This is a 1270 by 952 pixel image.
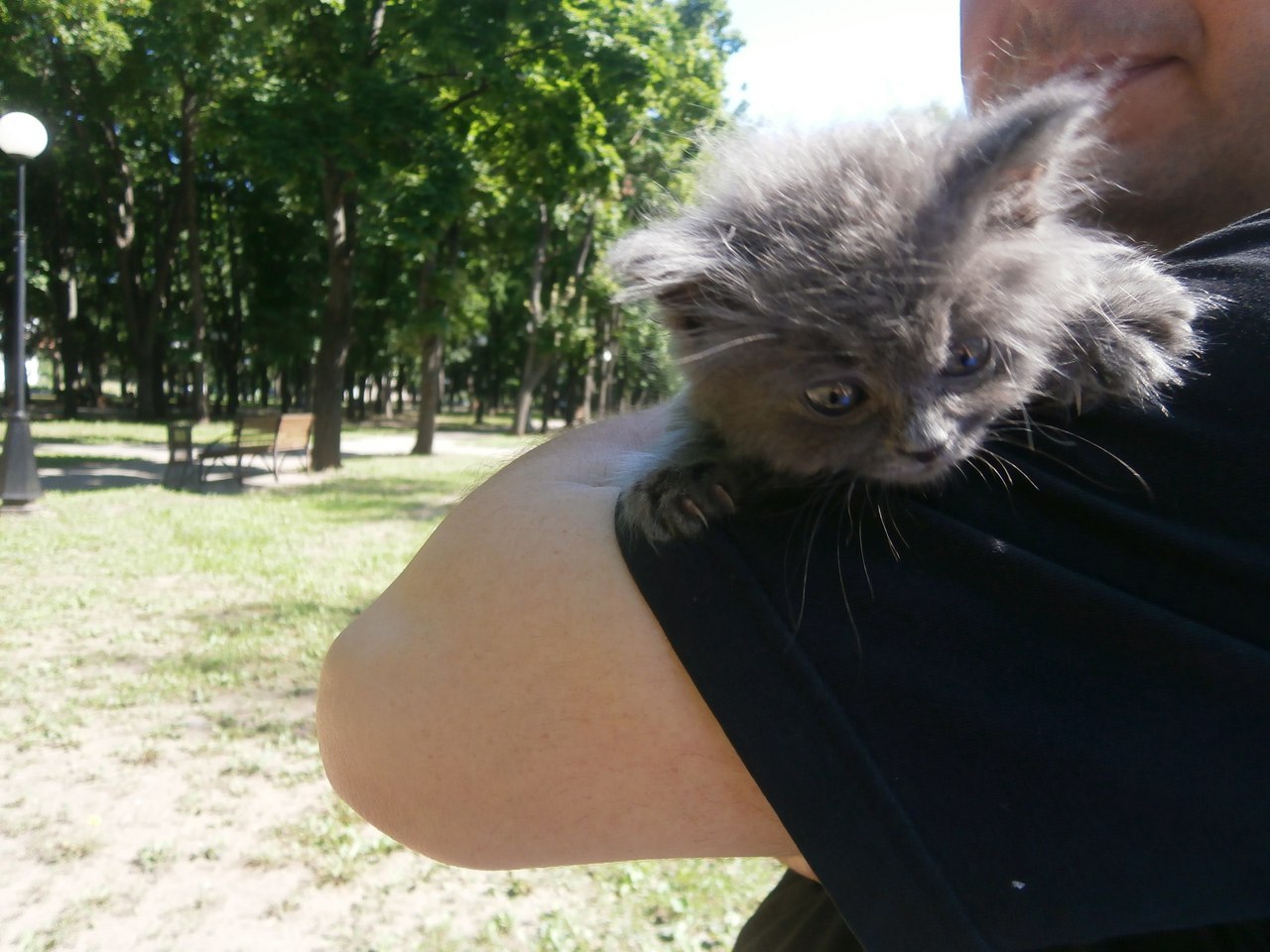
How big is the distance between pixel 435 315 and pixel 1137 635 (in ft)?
60.3

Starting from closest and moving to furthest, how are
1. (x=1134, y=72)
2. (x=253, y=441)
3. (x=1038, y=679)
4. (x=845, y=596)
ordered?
(x=1038, y=679), (x=845, y=596), (x=1134, y=72), (x=253, y=441)

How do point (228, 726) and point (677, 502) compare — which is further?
point (228, 726)

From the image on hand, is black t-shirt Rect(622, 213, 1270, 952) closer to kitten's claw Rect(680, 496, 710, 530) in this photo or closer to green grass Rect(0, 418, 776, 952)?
kitten's claw Rect(680, 496, 710, 530)

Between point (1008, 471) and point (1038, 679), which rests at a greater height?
point (1008, 471)

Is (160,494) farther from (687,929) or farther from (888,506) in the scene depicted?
(888,506)

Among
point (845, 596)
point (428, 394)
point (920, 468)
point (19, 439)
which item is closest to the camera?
point (845, 596)

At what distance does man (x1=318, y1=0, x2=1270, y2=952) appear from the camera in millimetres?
1021

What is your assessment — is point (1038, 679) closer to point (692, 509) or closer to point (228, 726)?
point (692, 509)

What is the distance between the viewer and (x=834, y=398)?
1.77m

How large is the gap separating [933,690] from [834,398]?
0.79 meters

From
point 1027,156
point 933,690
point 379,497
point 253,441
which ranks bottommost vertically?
point 379,497

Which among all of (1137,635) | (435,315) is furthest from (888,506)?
(435,315)

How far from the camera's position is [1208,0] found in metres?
1.56

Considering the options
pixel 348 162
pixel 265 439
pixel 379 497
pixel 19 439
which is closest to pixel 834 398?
pixel 19 439
